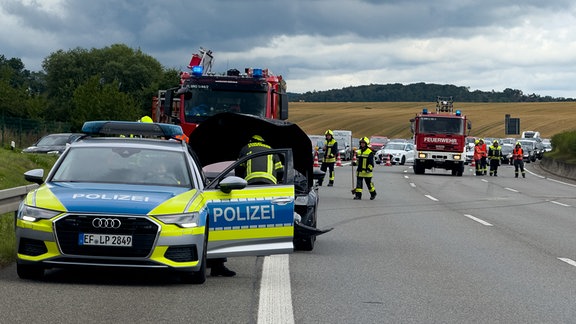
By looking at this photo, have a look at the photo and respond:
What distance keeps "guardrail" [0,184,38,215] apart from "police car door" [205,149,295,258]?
2.76 meters

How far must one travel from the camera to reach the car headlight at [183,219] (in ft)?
30.7

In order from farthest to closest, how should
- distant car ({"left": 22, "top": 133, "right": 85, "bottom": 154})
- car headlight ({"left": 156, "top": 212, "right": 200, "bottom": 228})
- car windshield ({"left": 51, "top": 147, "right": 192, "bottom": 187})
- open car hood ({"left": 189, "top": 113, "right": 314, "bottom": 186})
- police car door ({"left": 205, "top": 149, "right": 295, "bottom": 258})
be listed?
distant car ({"left": 22, "top": 133, "right": 85, "bottom": 154}) → open car hood ({"left": 189, "top": 113, "right": 314, "bottom": 186}) → car windshield ({"left": 51, "top": 147, "right": 192, "bottom": 187}) → police car door ({"left": 205, "top": 149, "right": 295, "bottom": 258}) → car headlight ({"left": 156, "top": 212, "right": 200, "bottom": 228})

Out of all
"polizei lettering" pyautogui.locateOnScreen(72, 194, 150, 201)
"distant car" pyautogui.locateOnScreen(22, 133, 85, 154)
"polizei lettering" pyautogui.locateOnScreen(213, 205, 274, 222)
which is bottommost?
"distant car" pyautogui.locateOnScreen(22, 133, 85, 154)

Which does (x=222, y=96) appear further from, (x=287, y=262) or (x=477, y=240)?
(x=287, y=262)

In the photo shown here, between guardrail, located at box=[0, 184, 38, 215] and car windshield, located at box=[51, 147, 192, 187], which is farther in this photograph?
guardrail, located at box=[0, 184, 38, 215]

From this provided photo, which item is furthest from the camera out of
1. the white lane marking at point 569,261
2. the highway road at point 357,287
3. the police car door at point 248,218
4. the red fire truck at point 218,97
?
the red fire truck at point 218,97

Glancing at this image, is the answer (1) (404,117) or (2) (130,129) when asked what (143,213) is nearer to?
(2) (130,129)

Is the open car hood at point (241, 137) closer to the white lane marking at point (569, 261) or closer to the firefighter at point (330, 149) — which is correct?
the white lane marking at point (569, 261)

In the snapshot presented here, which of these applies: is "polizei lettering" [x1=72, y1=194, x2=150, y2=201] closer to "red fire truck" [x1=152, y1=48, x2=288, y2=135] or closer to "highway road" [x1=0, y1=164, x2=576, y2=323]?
"highway road" [x1=0, y1=164, x2=576, y2=323]

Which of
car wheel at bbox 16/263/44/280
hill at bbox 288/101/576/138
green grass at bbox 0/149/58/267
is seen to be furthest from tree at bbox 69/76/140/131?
hill at bbox 288/101/576/138

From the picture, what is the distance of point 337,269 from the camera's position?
1143 centimetres

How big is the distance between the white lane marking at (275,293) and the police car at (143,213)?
38 centimetres

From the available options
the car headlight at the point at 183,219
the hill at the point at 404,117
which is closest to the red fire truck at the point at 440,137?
the car headlight at the point at 183,219

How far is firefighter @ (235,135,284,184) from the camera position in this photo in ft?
39.3
